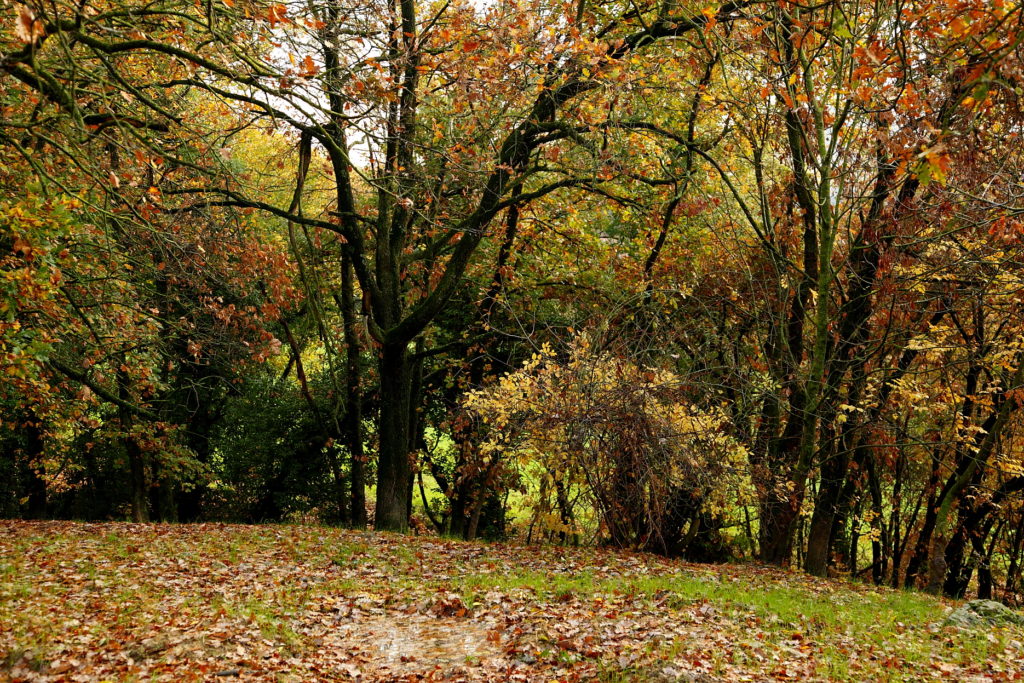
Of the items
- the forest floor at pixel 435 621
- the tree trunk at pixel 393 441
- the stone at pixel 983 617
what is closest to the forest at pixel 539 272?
the tree trunk at pixel 393 441

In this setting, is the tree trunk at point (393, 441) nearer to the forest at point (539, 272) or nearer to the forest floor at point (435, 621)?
the forest at point (539, 272)

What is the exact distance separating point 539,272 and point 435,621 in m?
9.52

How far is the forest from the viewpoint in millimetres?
8727

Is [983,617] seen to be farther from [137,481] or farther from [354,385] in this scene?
[137,481]

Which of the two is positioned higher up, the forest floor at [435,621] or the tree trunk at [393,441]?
the tree trunk at [393,441]

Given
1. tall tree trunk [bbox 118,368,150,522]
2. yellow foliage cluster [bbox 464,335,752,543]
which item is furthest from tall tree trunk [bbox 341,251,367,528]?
tall tree trunk [bbox 118,368,150,522]

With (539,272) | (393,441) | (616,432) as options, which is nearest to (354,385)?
(393,441)

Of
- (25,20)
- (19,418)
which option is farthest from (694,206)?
(19,418)

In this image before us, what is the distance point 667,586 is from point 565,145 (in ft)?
26.1

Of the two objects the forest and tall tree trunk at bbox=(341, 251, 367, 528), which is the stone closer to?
the forest

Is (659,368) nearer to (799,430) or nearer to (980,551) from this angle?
(799,430)

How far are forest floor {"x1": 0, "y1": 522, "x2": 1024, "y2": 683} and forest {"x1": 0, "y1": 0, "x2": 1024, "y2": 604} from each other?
2.07 m

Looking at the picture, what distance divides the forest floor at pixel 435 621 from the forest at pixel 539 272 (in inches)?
81.4

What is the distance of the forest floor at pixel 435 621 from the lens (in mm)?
6570
